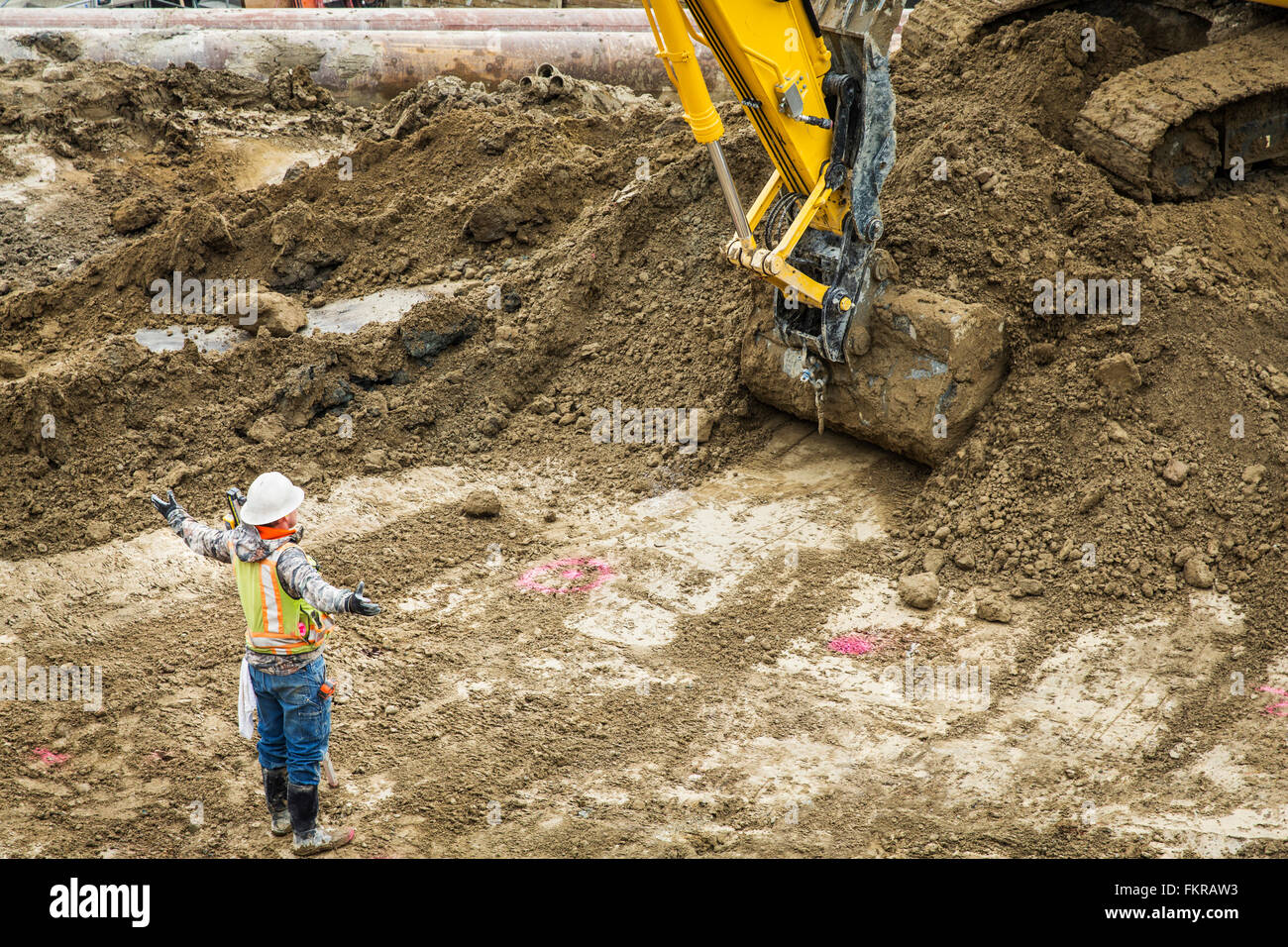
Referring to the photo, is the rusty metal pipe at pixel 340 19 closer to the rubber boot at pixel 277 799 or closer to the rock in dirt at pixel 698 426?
the rock in dirt at pixel 698 426

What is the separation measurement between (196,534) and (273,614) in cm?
66

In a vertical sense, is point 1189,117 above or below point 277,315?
above

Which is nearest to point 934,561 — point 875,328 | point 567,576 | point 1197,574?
point 1197,574

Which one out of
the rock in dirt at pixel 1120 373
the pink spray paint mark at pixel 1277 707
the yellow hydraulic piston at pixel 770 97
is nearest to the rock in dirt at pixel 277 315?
the yellow hydraulic piston at pixel 770 97

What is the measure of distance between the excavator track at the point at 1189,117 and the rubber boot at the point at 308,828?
6.45 meters

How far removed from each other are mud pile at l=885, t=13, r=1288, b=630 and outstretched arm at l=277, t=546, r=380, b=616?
12.2 feet

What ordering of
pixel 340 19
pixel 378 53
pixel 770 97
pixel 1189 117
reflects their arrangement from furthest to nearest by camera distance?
pixel 340 19 < pixel 378 53 < pixel 1189 117 < pixel 770 97

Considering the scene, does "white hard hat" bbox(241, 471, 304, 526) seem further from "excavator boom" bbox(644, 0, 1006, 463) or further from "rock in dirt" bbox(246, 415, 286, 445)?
"rock in dirt" bbox(246, 415, 286, 445)

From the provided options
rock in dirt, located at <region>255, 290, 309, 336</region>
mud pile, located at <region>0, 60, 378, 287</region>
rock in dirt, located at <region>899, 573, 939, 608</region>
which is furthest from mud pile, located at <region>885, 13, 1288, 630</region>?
mud pile, located at <region>0, 60, 378, 287</region>

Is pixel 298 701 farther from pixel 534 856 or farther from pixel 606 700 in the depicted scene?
pixel 606 700

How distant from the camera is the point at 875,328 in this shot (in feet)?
24.3

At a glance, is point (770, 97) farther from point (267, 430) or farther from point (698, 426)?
point (267, 430)

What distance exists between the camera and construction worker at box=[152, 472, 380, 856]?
4652 mm

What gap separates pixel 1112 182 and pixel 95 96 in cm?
1072
